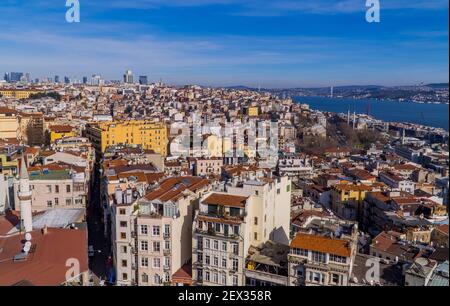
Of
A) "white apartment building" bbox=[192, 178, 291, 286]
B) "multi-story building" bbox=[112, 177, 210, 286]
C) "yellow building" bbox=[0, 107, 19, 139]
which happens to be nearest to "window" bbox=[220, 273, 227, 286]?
"white apartment building" bbox=[192, 178, 291, 286]

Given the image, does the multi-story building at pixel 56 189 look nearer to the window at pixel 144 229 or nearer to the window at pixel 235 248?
the window at pixel 144 229

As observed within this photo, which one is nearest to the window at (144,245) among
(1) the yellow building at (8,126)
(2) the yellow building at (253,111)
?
(1) the yellow building at (8,126)

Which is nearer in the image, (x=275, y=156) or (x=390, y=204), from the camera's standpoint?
(x=390, y=204)

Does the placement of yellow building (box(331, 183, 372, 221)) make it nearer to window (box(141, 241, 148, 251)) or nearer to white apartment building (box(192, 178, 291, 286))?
white apartment building (box(192, 178, 291, 286))

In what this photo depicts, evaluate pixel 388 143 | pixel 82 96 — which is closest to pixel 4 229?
pixel 388 143

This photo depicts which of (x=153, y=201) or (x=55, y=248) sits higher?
(x=153, y=201)
